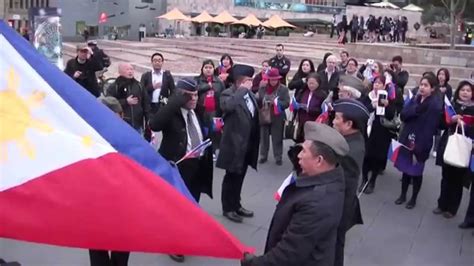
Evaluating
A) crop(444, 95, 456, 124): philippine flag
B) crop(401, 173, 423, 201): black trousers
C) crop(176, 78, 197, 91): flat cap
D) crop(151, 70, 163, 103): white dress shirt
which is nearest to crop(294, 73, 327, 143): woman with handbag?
crop(401, 173, 423, 201): black trousers

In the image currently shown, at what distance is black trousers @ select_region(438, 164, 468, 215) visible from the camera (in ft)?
21.9

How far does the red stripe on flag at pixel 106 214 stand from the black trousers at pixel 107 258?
1127 mm

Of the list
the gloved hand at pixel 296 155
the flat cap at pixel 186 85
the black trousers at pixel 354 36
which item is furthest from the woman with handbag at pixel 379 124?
the black trousers at pixel 354 36

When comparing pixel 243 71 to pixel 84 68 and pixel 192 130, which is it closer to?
pixel 192 130

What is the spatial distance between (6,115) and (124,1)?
55.0 metres

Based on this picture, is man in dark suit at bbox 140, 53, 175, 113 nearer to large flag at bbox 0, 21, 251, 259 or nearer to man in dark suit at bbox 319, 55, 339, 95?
man in dark suit at bbox 319, 55, 339, 95

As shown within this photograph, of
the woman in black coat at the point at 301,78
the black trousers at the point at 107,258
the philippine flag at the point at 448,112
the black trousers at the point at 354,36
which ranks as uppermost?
the black trousers at the point at 354,36

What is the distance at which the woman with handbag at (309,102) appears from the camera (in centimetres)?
759

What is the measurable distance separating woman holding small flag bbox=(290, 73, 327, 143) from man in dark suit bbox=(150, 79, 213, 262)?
2286mm

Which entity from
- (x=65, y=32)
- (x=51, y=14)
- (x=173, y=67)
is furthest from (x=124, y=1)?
(x=51, y=14)

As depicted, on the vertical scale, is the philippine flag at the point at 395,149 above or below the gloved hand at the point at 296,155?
below

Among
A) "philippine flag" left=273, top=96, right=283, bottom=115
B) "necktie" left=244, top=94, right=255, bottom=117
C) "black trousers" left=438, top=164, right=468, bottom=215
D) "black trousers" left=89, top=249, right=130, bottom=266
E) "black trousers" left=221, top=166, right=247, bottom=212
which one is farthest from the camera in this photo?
"philippine flag" left=273, top=96, right=283, bottom=115

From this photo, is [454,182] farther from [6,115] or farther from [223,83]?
[6,115]

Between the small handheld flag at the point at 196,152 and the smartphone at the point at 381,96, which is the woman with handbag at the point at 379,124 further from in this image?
the small handheld flag at the point at 196,152
